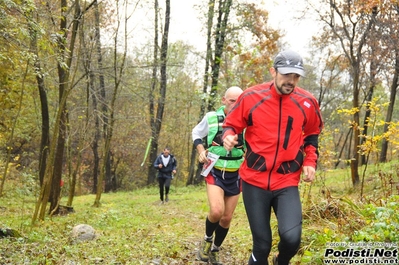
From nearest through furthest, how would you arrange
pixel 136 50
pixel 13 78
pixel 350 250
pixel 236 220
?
1. pixel 350 250
2. pixel 236 220
3. pixel 13 78
4. pixel 136 50

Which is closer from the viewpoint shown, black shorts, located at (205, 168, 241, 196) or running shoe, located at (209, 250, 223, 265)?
black shorts, located at (205, 168, 241, 196)

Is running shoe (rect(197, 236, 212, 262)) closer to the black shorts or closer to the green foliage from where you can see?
the black shorts

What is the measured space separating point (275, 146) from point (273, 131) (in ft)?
0.44

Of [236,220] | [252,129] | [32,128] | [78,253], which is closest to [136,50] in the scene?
[32,128]

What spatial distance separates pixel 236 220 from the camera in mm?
9766

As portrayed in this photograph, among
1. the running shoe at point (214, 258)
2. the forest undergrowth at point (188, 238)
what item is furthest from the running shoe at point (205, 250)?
the forest undergrowth at point (188, 238)

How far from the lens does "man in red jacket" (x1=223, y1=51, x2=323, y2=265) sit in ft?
11.8

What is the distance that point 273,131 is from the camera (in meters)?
3.64

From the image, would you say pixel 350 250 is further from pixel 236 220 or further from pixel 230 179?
pixel 236 220

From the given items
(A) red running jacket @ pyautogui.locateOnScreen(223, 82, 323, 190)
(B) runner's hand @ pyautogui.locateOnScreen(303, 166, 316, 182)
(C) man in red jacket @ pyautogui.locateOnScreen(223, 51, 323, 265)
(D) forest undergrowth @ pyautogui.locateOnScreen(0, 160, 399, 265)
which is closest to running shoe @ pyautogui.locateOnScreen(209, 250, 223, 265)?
(D) forest undergrowth @ pyautogui.locateOnScreen(0, 160, 399, 265)

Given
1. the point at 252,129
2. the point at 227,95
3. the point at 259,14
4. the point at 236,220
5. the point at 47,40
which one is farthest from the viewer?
the point at 259,14

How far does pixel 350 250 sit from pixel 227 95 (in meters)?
2.22

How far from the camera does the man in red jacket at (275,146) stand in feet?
11.8

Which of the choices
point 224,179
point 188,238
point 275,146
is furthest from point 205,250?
point 275,146
